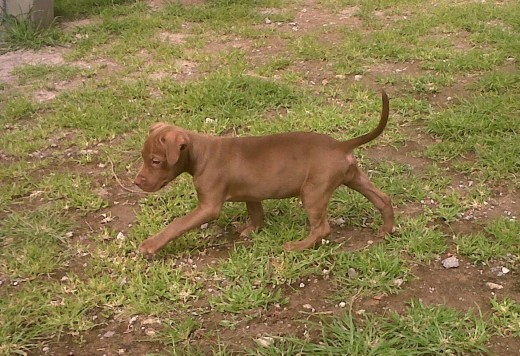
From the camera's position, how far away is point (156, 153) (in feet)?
11.2

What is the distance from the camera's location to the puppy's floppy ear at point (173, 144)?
131 inches

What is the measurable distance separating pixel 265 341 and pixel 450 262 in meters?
1.13

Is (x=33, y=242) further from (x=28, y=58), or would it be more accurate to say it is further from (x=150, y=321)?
(x=28, y=58)

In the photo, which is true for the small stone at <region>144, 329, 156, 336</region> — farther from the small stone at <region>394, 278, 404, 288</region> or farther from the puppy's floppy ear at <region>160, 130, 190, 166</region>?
the small stone at <region>394, 278, 404, 288</region>

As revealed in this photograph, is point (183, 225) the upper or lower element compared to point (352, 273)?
upper

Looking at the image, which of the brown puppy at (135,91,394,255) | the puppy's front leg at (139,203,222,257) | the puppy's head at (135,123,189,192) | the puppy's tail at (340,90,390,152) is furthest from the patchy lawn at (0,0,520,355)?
the puppy's tail at (340,90,390,152)

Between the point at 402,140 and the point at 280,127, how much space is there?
3.00ft

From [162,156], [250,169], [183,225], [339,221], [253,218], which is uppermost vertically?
[162,156]

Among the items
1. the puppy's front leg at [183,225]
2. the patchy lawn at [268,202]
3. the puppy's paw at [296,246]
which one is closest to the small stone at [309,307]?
the patchy lawn at [268,202]

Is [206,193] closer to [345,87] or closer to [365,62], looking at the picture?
[345,87]

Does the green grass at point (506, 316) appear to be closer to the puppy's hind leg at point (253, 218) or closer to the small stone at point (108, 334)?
the puppy's hind leg at point (253, 218)

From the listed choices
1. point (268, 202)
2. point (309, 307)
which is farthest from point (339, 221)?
point (309, 307)

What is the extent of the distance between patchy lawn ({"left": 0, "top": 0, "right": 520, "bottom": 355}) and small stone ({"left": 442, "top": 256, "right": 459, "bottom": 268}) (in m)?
0.04

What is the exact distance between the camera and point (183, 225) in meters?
3.48
